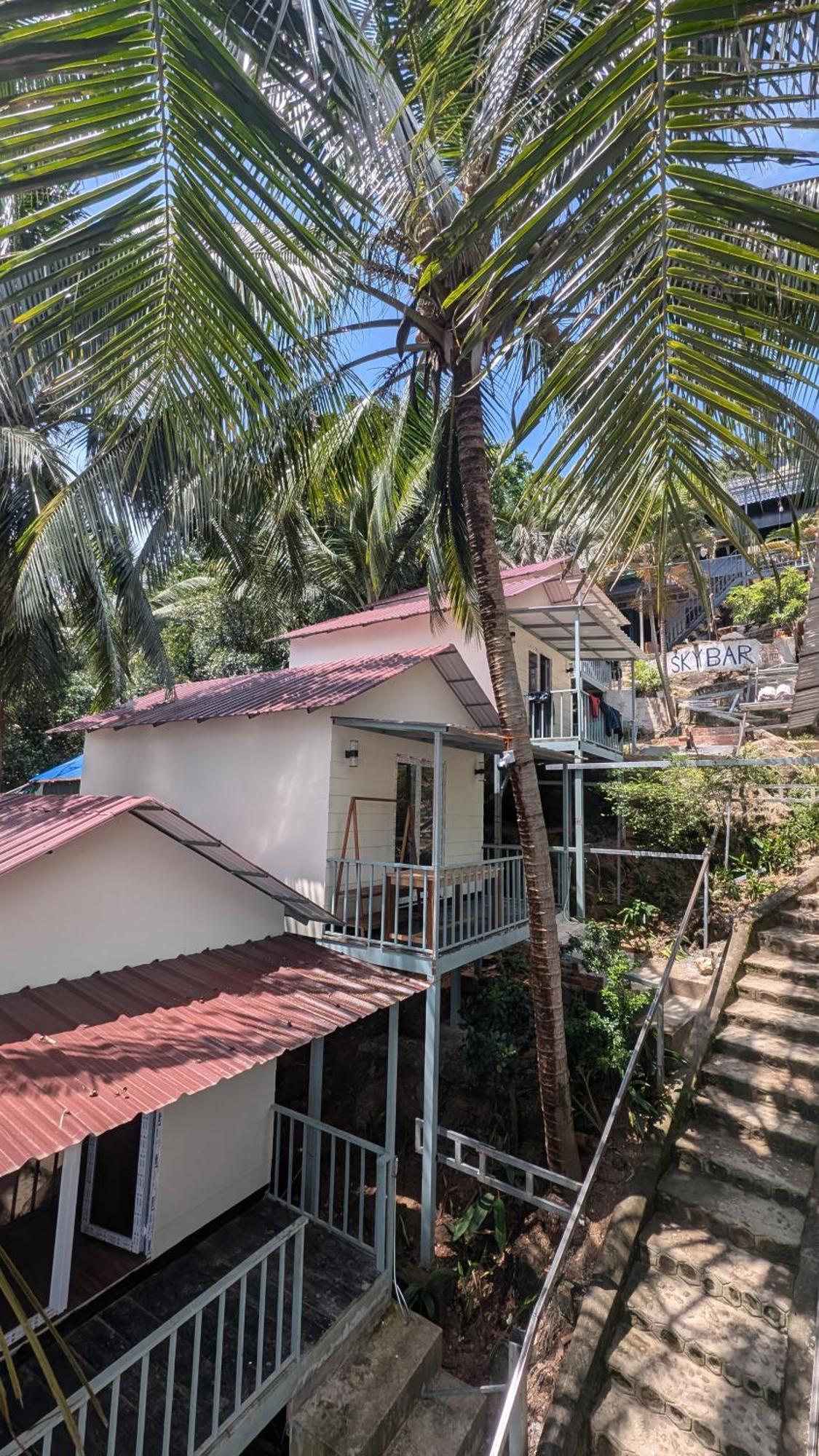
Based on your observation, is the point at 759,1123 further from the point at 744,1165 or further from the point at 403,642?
the point at 403,642

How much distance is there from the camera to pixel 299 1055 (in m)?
10.1

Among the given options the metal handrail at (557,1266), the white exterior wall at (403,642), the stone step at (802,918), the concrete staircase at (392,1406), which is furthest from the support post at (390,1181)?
the white exterior wall at (403,642)

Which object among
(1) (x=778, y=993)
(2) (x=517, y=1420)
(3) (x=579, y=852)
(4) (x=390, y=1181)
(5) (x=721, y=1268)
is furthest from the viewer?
(3) (x=579, y=852)

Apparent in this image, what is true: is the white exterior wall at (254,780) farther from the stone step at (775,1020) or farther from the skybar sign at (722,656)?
the skybar sign at (722,656)

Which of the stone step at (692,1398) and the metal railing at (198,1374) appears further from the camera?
the stone step at (692,1398)

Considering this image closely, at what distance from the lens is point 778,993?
7.86 metres

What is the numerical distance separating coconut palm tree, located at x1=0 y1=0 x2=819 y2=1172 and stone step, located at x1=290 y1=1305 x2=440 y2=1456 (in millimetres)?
6633

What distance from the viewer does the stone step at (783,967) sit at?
26.3 ft

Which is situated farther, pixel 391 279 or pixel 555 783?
pixel 555 783

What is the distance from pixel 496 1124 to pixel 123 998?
5.44 meters

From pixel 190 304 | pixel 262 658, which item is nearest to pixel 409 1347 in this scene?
pixel 190 304

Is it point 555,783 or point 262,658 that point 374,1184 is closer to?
point 555,783

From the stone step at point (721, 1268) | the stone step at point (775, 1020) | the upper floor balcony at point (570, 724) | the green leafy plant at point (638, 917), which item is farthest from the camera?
the upper floor balcony at point (570, 724)

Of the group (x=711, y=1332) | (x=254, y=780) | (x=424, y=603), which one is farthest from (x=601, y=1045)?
(x=424, y=603)
